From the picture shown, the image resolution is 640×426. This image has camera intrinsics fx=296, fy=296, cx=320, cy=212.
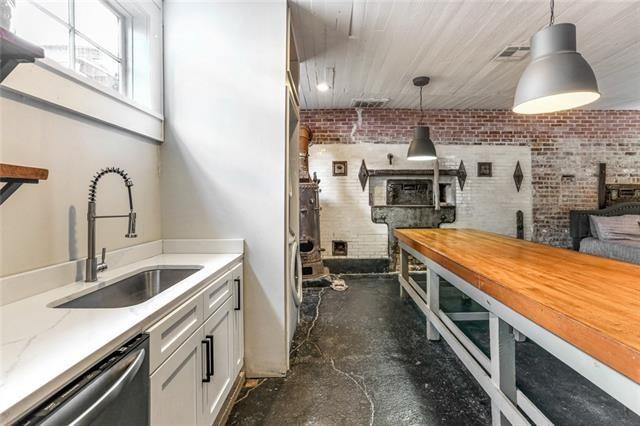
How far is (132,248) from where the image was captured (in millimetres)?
1794

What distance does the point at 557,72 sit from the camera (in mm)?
1641

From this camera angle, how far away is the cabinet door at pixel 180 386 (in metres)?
1.01

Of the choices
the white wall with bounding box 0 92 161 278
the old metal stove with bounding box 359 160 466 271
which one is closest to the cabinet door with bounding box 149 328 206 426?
the white wall with bounding box 0 92 161 278

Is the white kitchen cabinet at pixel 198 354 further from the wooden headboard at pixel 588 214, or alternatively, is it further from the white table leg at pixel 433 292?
the wooden headboard at pixel 588 214

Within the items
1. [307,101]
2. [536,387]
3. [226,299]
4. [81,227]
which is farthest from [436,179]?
[81,227]

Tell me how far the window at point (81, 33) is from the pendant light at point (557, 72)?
101 inches

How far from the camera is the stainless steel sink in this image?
128 centimetres

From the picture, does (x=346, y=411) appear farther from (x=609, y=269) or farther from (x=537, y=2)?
(x=537, y=2)

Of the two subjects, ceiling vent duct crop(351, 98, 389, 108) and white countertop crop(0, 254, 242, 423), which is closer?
white countertop crop(0, 254, 242, 423)

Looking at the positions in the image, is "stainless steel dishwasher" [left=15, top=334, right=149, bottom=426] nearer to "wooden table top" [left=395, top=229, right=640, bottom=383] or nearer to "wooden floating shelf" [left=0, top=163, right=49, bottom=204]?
"wooden floating shelf" [left=0, top=163, right=49, bottom=204]

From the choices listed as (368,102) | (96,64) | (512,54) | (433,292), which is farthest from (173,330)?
(368,102)

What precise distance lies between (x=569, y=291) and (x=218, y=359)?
1.67m

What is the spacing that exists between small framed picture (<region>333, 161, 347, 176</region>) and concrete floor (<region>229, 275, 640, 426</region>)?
264 cm

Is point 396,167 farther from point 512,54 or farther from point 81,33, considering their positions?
point 81,33
